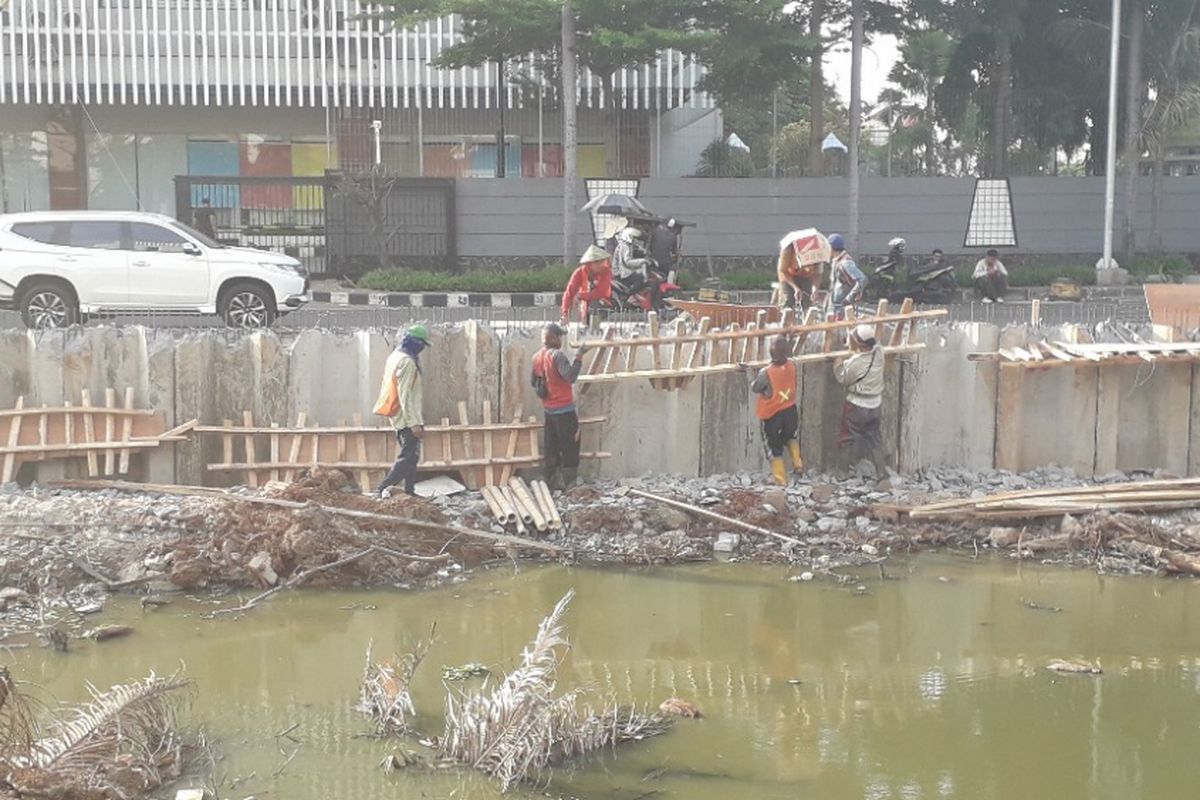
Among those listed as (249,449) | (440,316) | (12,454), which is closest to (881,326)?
(249,449)

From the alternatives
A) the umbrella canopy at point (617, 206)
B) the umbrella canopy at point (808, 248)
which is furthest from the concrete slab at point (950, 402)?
the umbrella canopy at point (617, 206)

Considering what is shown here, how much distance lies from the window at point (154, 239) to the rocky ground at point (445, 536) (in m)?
6.15

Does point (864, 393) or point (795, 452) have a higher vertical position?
point (864, 393)

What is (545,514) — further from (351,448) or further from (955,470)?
(955,470)

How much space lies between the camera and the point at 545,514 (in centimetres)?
1017

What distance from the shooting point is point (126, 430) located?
1054 cm

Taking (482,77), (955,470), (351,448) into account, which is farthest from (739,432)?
(482,77)

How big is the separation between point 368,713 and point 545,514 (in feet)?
11.8

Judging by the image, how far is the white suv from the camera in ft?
51.0

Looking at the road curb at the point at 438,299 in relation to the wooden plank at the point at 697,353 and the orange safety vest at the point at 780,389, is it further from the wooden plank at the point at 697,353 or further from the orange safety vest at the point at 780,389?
the orange safety vest at the point at 780,389

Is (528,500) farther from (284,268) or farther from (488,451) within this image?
(284,268)

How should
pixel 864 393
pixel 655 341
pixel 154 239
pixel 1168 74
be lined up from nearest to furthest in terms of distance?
pixel 864 393 → pixel 655 341 → pixel 154 239 → pixel 1168 74

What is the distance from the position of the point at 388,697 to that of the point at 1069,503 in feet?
18.8

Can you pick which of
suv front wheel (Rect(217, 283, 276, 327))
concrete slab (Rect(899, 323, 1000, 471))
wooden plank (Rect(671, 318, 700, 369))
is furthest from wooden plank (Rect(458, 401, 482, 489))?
suv front wheel (Rect(217, 283, 276, 327))
